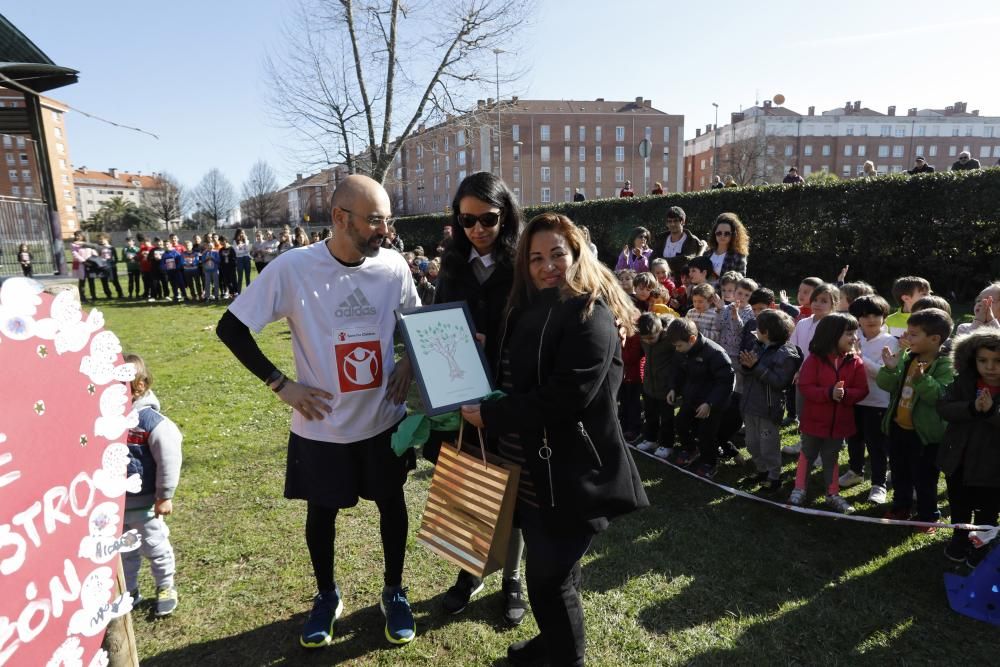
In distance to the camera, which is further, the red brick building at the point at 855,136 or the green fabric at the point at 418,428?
the red brick building at the point at 855,136

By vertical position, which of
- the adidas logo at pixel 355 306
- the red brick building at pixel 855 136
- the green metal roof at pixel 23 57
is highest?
the red brick building at pixel 855 136

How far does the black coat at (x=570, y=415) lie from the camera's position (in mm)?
2051

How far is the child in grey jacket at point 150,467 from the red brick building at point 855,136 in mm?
84705

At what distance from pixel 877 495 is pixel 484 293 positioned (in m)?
3.57

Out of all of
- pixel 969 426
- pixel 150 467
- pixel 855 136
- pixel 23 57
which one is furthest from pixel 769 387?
pixel 855 136

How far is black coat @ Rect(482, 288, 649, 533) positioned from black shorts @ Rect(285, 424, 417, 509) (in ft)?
2.71

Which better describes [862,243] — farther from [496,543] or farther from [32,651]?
[32,651]

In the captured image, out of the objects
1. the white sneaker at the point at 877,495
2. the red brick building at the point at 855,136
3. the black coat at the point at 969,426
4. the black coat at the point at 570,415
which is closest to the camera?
the black coat at the point at 570,415

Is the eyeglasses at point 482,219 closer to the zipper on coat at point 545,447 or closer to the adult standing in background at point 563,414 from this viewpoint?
the adult standing in background at point 563,414

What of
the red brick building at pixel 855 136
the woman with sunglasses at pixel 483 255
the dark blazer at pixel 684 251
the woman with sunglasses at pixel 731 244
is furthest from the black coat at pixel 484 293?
the red brick building at pixel 855 136

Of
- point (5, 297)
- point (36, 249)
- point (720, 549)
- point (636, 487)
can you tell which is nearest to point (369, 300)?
point (636, 487)

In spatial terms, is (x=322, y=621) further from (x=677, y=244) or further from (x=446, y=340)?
(x=677, y=244)

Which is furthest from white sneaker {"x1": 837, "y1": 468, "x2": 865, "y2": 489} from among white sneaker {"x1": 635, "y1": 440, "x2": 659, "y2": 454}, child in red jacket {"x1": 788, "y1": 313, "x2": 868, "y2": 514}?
white sneaker {"x1": 635, "y1": 440, "x2": 659, "y2": 454}

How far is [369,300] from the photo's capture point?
270cm
